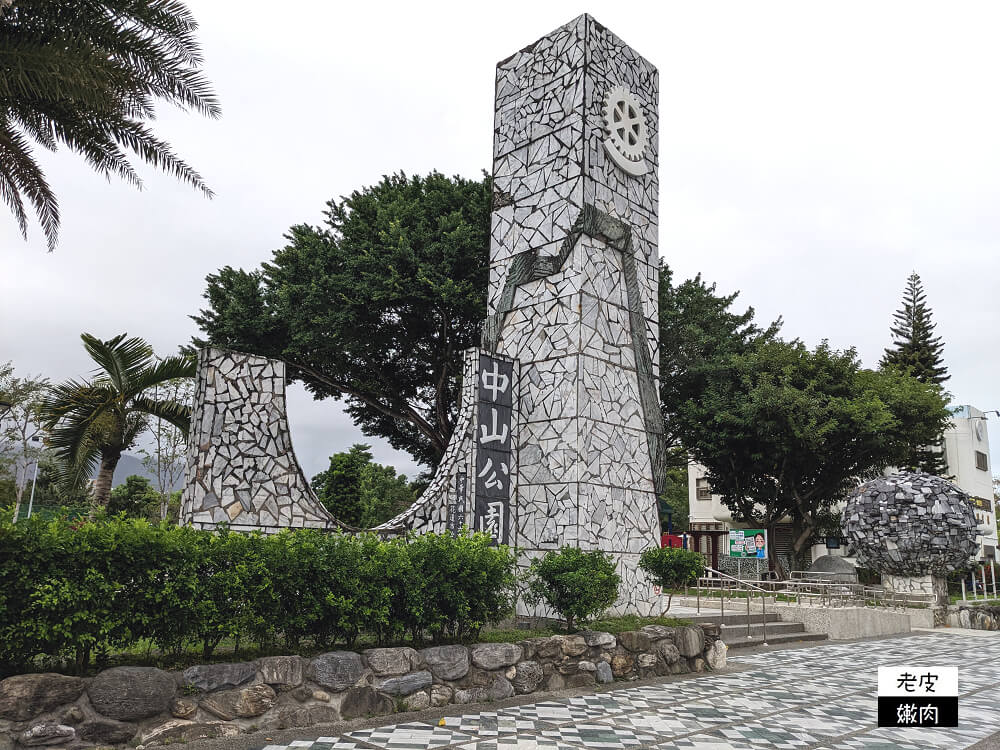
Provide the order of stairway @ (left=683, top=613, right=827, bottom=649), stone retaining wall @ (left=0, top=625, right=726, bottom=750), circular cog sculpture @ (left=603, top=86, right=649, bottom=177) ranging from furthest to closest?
stairway @ (left=683, top=613, right=827, bottom=649), circular cog sculpture @ (left=603, top=86, right=649, bottom=177), stone retaining wall @ (left=0, top=625, right=726, bottom=750)

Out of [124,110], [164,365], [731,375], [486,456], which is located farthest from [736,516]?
[124,110]

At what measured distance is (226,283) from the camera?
19844 mm

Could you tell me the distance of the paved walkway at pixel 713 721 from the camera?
6.07m

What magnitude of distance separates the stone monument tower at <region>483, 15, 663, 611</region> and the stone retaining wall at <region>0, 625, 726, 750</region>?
2744 millimetres

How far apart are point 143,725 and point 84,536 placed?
1.41 metres

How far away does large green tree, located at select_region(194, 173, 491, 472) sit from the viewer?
17047 millimetres

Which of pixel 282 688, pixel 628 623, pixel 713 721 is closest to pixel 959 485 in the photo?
pixel 628 623

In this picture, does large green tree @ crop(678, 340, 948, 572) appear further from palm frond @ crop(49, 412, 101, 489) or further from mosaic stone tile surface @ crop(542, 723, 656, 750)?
mosaic stone tile surface @ crop(542, 723, 656, 750)

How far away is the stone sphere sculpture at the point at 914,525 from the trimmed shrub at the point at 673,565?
9.92m

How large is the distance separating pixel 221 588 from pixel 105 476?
10335 mm

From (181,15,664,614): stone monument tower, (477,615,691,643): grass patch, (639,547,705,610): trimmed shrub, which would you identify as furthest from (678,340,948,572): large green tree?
(477,615,691,643): grass patch

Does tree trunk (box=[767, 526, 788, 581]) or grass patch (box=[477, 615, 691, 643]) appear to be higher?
tree trunk (box=[767, 526, 788, 581])

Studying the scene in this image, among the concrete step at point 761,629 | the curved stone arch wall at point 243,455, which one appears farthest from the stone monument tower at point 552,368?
the concrete step at point 761,629

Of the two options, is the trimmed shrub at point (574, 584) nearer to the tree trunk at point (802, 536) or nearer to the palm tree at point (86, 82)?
the palm tree at point (86, 82)
